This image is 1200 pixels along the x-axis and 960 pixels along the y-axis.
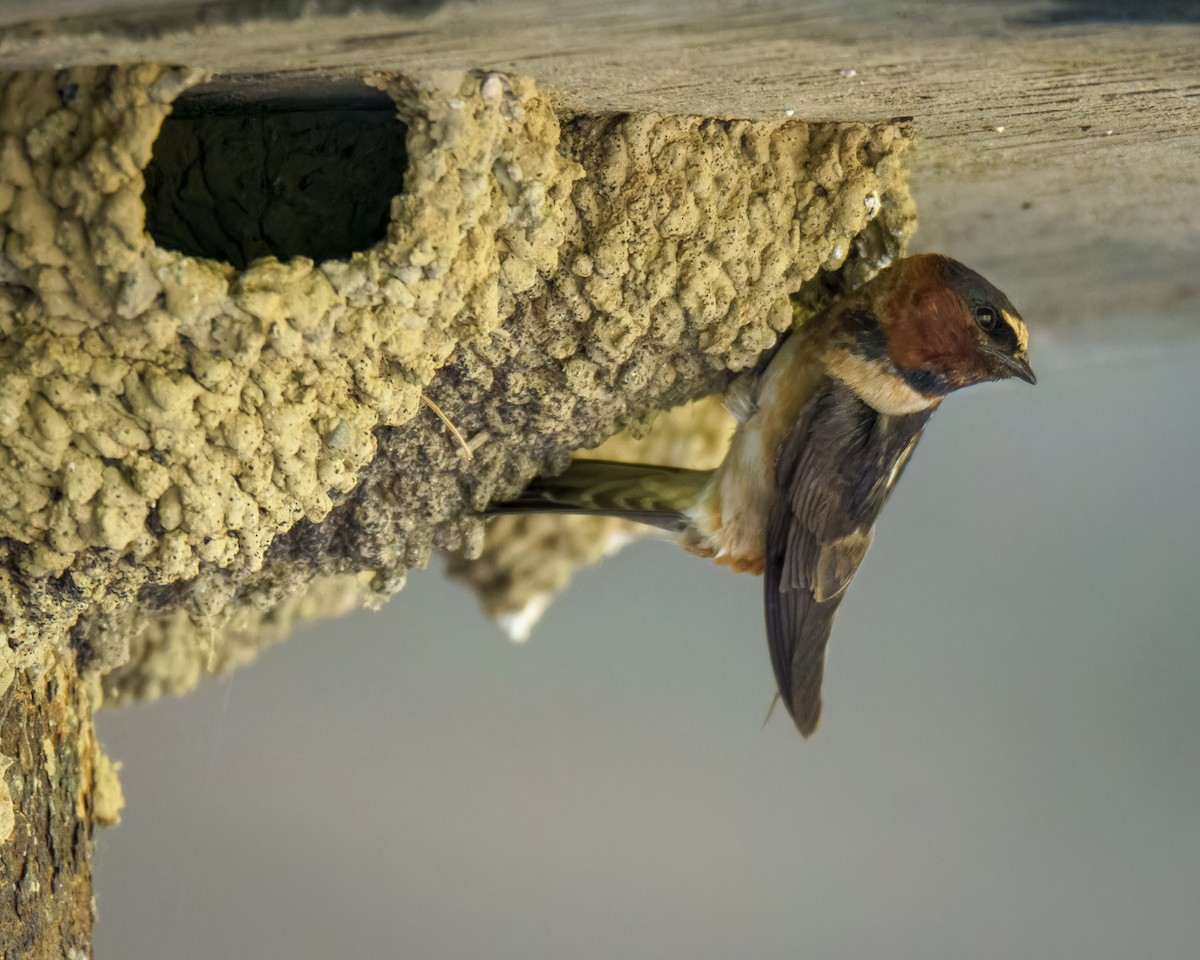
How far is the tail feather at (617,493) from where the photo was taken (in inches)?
102

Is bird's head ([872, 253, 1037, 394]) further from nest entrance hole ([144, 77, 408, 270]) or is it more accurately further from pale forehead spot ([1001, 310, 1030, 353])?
nest entrance hole ([144, 77, 408, 270])

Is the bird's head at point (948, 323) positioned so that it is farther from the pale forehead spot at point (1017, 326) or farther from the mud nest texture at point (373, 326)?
the mud nest texture at point (373, 326)

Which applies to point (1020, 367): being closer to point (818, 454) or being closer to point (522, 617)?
point (818, 454)

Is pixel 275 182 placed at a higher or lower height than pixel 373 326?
higher

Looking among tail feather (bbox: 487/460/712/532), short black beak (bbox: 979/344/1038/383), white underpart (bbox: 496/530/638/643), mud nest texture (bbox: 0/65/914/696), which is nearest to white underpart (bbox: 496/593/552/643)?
white underpart (bbox: 496/530/638/643)

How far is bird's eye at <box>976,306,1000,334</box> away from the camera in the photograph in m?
2.30

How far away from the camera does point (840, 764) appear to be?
4742 mm

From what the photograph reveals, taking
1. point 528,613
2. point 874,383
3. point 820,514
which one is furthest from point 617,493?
point 528,613

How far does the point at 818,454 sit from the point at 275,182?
41.6 inches

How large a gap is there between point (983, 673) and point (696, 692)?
41.2 inches

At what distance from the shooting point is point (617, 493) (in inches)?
104

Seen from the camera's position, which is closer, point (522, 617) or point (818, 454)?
point (818, 454)

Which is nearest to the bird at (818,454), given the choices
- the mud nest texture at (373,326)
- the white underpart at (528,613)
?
the mud nest texture at (373,326)

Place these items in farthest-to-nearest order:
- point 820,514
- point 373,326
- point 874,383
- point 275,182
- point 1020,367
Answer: point 820,514
point 874,383
point 1020,367
point 275,182
point 373,326
